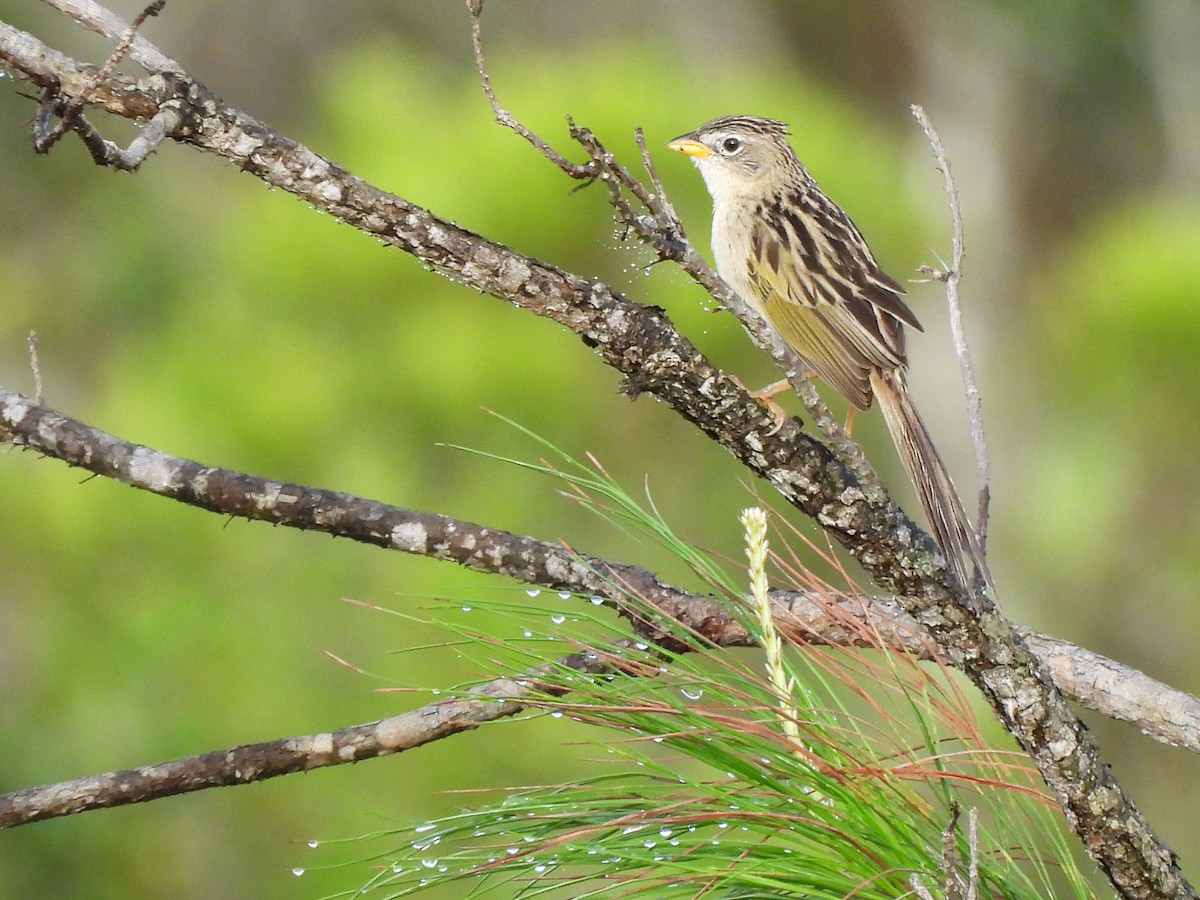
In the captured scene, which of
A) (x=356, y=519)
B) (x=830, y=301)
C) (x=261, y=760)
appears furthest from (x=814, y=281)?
(x=261, y=760)

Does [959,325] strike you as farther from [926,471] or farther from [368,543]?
[926,471]

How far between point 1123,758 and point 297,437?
19.2 ft

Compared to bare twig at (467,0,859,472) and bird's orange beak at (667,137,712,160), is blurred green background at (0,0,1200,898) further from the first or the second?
bare twig at (467,0,859,472)

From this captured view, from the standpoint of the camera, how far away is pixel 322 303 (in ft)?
20.9

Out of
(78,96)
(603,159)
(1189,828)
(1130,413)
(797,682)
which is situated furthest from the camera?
(1189,828)

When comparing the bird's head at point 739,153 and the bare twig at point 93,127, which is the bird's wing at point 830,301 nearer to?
the bird's head at point 739,153

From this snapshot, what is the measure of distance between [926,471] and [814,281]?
0.59 meters

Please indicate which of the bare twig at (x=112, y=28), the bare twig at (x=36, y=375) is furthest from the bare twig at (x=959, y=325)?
the bare twig at (x=36, y=375)

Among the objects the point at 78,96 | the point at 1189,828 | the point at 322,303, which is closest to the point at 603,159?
the point at 78,96

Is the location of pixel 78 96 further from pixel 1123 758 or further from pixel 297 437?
pixel 1123 758

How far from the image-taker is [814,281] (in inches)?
130

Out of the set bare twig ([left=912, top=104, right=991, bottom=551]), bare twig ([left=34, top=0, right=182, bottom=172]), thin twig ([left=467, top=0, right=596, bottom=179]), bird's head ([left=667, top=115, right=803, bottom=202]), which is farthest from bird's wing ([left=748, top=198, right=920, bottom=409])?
bare twig ([left=34, top=0, right=182, bottom=172])

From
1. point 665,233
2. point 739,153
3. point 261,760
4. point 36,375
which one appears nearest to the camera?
point 665,233

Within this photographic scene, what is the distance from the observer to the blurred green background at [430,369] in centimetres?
538
